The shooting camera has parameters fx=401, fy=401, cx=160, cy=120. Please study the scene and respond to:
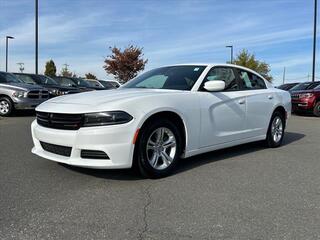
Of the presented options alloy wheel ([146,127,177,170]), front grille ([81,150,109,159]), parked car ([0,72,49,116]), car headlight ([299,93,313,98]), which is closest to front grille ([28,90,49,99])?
parked car ([0,72,49,116])

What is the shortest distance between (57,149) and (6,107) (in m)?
9.12

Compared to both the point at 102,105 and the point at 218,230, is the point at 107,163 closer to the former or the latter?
the point at 102,105

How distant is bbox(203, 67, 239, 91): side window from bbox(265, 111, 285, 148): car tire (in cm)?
133

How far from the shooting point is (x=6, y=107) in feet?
42.6

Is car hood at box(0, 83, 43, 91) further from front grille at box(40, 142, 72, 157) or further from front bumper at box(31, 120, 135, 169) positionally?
front bumper at box(31, 120, 135, 169)

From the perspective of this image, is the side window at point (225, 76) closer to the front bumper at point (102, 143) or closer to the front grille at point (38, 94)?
the front bumper at point (102, 143)

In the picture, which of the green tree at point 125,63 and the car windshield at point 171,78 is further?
the green tree at point 125,63

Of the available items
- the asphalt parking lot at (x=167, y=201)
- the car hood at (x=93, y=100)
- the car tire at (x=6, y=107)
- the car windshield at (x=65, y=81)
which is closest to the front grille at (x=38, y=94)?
the car tire at (x=6, y=107)

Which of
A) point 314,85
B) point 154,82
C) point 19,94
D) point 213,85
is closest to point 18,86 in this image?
point 19,94

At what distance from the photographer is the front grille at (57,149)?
460 centimetres

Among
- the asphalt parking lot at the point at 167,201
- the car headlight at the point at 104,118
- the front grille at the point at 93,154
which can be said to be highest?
the car headlight at the point at 104,118

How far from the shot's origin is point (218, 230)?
11.0 ft

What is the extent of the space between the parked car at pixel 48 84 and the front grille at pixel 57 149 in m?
11.0

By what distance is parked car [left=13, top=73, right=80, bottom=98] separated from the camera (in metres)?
15.8
